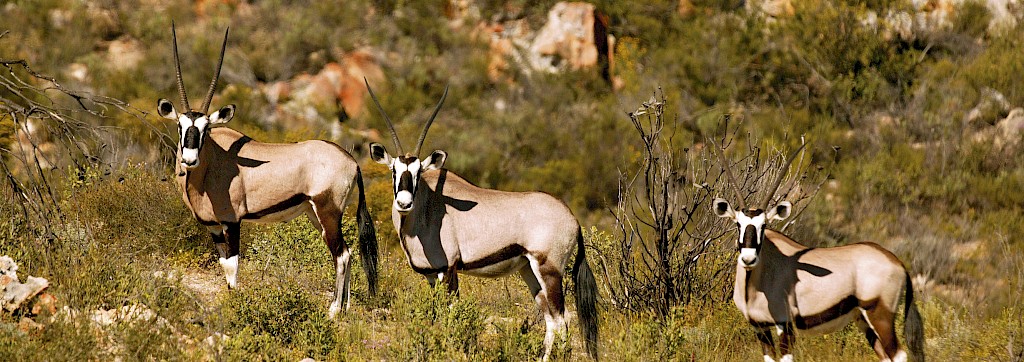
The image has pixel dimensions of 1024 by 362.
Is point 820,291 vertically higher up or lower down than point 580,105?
higher up

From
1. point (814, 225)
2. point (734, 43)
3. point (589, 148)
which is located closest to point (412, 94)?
point (589, 148)

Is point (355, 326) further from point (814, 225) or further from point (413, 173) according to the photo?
point (814, 225)

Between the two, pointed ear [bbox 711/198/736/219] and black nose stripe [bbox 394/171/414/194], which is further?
black nose stripe [bbox 394/171/414/194]

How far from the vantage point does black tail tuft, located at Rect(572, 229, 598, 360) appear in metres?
8.27

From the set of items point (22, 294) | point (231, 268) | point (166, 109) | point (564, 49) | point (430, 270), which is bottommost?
point (564, 49)

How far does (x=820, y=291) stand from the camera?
6.91 metres

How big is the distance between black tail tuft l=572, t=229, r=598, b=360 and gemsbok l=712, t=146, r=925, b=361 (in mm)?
1460

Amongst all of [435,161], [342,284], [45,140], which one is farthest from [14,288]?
[45,140]

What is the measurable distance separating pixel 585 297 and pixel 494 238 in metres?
0.87

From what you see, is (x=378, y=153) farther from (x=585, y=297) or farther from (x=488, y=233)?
(x=585, y=297)

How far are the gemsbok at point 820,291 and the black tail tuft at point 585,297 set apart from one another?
57.5 inches

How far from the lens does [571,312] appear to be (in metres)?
9.99

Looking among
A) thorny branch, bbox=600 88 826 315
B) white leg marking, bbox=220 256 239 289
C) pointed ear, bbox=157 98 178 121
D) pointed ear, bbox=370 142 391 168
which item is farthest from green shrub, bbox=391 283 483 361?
pointed ear, bbox=157 98 178 121

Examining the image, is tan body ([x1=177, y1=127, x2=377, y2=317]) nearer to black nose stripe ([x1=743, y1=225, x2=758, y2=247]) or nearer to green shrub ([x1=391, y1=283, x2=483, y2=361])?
green shrub ([x1=391, y1=283, x2=483, y2=361])
